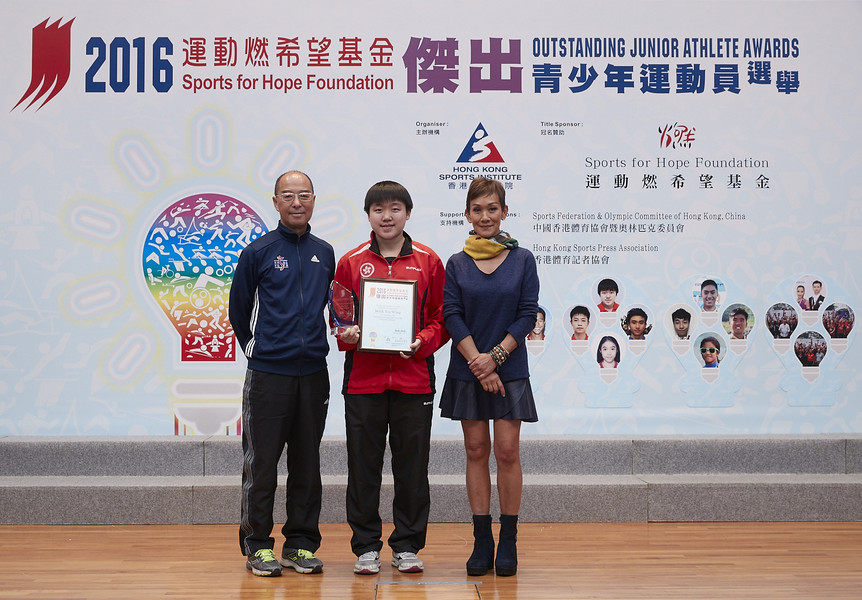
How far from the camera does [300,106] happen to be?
450cm

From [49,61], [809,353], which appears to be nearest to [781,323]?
[809,353]

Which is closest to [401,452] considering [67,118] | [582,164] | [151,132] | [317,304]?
→ [317,304]

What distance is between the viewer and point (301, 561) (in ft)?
10.0

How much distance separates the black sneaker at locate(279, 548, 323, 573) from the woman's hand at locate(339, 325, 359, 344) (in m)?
0.78

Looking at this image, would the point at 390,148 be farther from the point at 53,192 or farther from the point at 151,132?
the point at 53,192

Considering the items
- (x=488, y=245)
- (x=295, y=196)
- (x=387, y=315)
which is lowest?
(x=387, y=315)

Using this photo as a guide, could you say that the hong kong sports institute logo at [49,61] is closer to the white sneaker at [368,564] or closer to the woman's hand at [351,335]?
the woman's hand at [351,335]

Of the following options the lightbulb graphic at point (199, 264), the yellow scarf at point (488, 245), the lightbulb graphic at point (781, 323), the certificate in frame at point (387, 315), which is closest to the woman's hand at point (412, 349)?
the certificate in frame at point (387, 315)

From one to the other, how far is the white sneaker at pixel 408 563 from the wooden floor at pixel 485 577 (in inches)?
1.3

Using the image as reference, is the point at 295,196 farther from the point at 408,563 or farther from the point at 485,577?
the point at 485,577

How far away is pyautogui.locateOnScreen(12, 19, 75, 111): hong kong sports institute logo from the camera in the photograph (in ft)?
14.7

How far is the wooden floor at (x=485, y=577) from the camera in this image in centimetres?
280

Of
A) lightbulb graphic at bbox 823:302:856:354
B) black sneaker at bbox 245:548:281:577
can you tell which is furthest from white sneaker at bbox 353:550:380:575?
lightbulb graphic at bbox 823:302:856:354

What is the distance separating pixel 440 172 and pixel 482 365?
182cm
